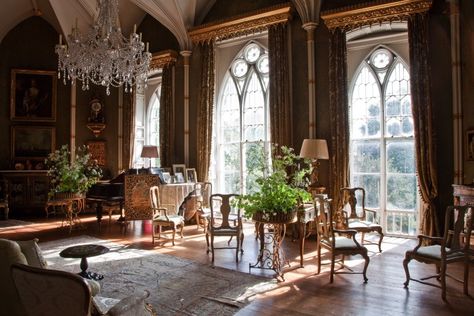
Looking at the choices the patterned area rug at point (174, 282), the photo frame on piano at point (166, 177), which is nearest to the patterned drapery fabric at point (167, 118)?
the photo frame on piano at point (166, 177)

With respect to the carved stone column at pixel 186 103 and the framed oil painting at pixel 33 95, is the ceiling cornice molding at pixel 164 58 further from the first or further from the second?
the framed oil painting at pixel 33 95

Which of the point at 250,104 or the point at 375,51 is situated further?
the point at 250,104

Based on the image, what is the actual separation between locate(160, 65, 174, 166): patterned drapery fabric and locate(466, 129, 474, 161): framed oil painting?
20.4ft

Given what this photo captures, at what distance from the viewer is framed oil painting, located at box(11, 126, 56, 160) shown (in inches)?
372

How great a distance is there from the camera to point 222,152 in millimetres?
8719

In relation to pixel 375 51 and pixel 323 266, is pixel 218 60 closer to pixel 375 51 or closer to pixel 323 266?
pixel 375 51

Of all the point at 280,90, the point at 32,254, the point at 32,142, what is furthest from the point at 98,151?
the point at 32,254

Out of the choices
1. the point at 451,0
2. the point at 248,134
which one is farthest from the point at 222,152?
the point at 451,0

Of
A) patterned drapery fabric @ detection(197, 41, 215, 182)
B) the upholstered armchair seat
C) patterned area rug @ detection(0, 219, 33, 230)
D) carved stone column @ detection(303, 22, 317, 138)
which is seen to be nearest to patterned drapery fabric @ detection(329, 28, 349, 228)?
carved stone column @ detection(303, 22, 317, 138)

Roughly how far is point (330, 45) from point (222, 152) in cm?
356

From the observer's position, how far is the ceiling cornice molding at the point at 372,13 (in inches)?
236

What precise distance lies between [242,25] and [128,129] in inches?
169

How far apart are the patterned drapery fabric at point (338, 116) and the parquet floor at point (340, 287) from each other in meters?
1.16

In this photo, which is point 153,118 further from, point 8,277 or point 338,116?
point 8,277
